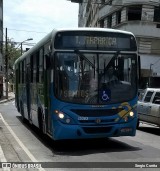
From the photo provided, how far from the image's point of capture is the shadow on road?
1155 centimetres

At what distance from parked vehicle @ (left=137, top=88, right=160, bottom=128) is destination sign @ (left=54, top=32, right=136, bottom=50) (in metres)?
4.94

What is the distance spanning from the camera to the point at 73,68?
1143 cm

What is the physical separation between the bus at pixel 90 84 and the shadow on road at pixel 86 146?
418 mm

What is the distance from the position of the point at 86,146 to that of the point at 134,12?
34.8 meters

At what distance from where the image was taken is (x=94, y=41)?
38.9 ft

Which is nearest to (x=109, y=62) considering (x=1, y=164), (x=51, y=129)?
(x=51, y=129)

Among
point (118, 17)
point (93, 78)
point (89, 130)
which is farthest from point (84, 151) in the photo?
point (118, 17)

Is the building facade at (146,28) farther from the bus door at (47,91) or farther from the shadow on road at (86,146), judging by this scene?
the bus door at (47,91)

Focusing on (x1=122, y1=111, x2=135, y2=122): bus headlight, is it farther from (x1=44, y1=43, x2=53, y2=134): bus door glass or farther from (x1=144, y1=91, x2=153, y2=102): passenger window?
(x1=144, y1=91, x2=153, y2=102): passenger window

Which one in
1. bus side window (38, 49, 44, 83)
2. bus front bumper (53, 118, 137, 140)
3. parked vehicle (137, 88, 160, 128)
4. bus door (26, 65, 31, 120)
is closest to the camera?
bus front bumper (53, 118, 137, 140)

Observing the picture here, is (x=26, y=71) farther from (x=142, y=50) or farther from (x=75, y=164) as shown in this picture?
(x=142, y=50)

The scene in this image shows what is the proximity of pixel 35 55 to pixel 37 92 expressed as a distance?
141cm

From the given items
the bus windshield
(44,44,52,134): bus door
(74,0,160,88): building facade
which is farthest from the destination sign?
(74,0,160,88): building facade

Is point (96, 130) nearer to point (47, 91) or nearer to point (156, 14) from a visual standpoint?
point (47, 91)
